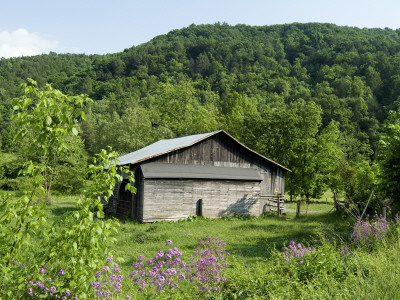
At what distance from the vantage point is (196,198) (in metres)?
22.2

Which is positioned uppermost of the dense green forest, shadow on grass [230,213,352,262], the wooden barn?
the dense green forest

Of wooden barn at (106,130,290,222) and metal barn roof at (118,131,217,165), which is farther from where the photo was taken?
metal barn roof at (118,131,217,165)

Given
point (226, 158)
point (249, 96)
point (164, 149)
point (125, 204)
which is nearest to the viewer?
point (125, 204)

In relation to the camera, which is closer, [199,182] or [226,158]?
[199,182]

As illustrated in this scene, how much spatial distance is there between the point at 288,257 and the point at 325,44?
5573 inches

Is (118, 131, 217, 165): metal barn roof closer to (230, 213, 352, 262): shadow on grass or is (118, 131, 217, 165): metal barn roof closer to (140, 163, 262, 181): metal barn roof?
(140, 163, 262, 181): metal barn roof

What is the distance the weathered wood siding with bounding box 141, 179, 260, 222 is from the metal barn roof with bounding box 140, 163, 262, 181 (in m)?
0.37

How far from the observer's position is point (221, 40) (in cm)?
15875

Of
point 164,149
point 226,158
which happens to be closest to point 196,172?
point 164,149

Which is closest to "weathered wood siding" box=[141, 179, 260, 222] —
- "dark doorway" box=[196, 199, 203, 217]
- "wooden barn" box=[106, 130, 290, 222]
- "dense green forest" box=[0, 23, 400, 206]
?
"wooden barn" box=[106, 130, 290, 222]

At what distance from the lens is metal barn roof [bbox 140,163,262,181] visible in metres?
20.9

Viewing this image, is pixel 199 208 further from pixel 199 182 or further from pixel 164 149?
pixel 164 149

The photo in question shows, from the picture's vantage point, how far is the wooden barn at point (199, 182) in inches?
818

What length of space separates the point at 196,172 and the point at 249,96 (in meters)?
74.6
